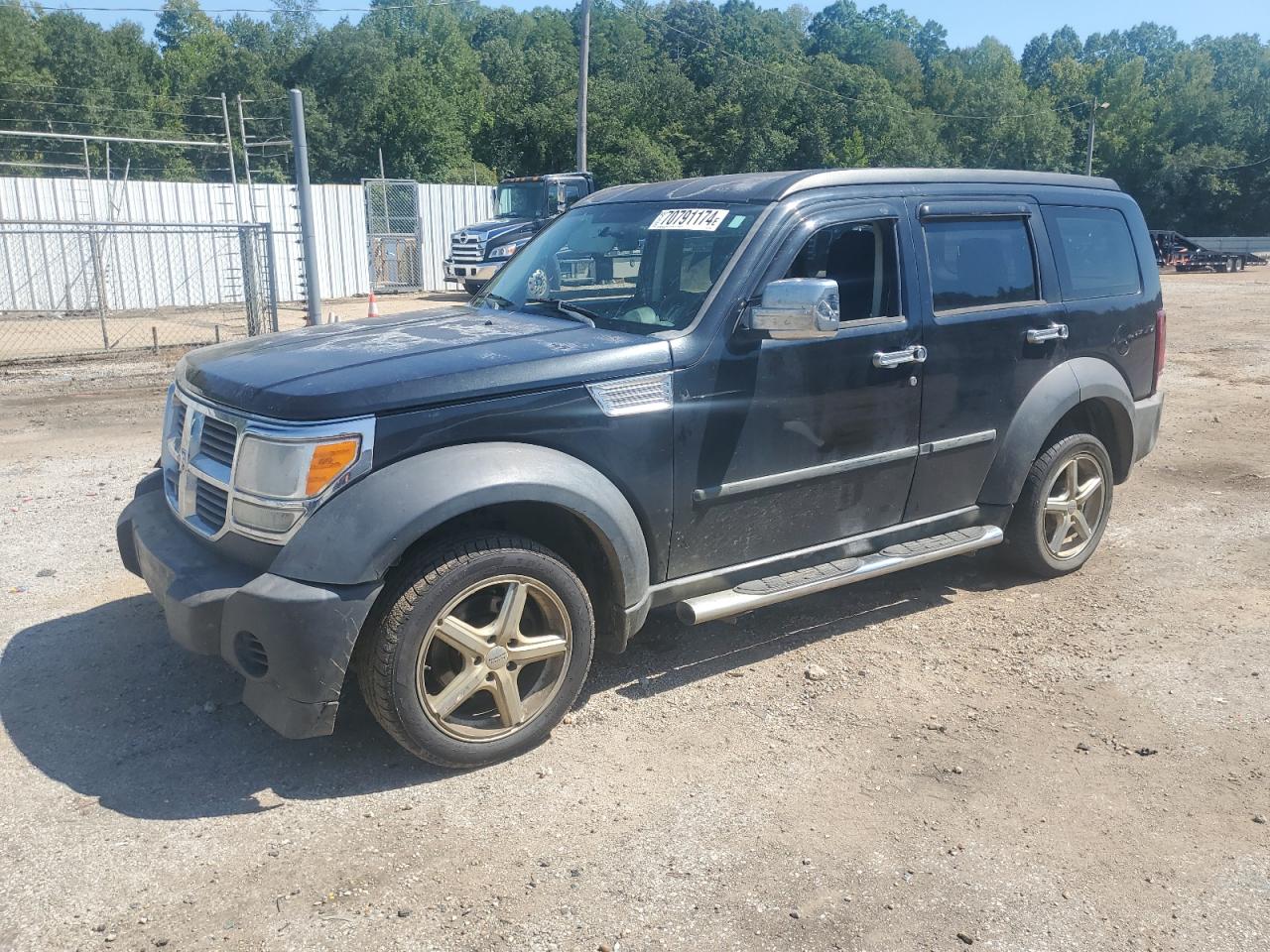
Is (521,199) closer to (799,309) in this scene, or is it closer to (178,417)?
(178,417)

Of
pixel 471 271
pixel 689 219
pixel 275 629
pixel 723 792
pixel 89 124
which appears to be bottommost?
pixel 723 792

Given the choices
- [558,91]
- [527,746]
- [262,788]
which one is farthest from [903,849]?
[558,91]

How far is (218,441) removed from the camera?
12.6 ft

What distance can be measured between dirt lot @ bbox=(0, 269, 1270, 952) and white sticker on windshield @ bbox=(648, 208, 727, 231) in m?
1.89

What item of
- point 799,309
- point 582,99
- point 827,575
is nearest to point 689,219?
point 799,309

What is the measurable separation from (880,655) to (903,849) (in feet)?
5.13

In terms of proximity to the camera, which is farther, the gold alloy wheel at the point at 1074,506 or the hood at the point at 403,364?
the gold alloy wheel at the point at 1074,506

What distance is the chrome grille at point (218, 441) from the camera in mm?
3732

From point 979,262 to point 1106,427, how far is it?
1.51 m

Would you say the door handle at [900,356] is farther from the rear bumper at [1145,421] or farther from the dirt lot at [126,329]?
the dirt lot at [126,329]

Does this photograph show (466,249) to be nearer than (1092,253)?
No

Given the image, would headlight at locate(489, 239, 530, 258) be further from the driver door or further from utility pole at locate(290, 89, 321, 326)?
the driver door

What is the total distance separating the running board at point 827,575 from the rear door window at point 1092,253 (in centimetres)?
141

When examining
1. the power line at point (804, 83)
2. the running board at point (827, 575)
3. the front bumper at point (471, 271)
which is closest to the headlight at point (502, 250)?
the front bumper at point (471, 271)
